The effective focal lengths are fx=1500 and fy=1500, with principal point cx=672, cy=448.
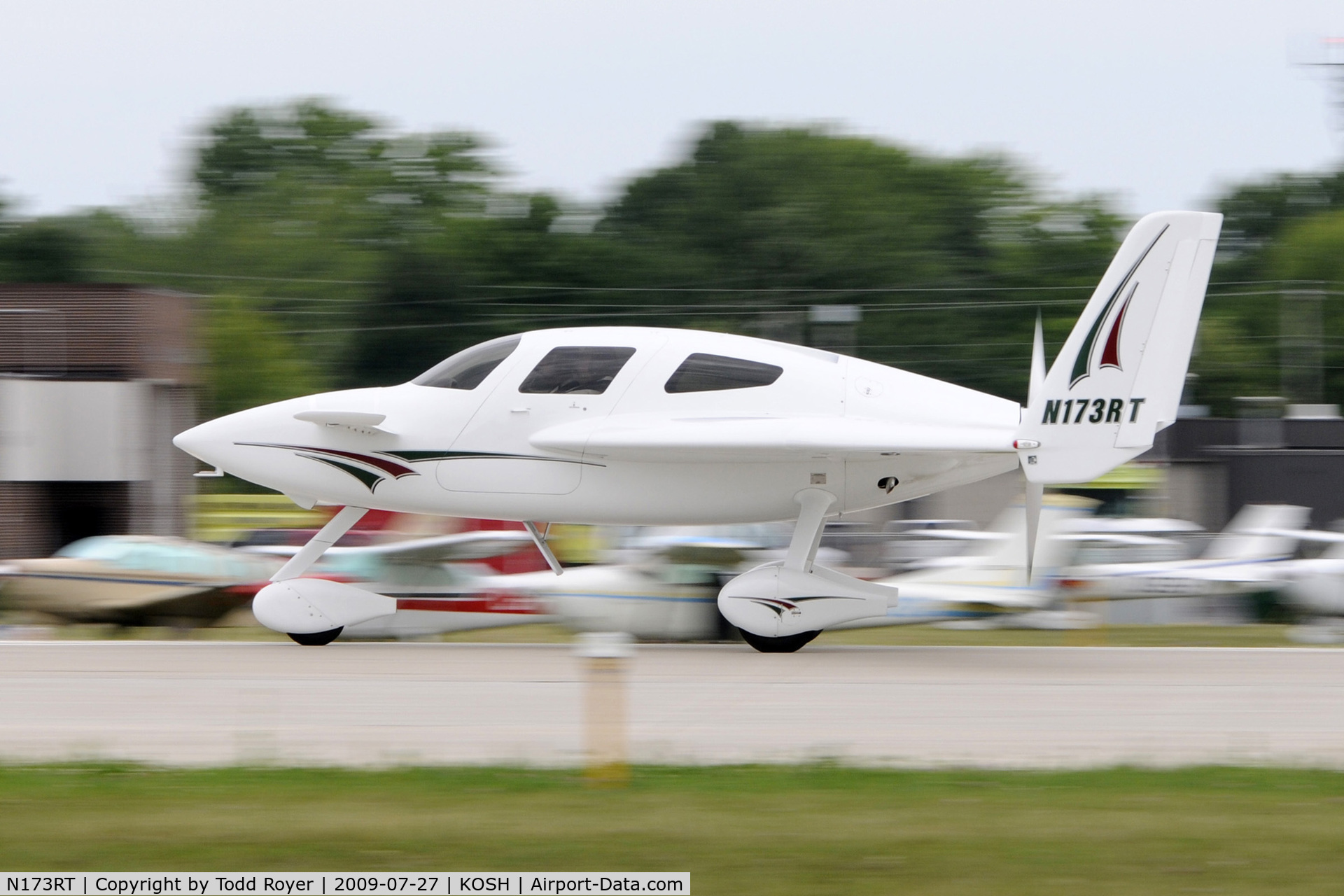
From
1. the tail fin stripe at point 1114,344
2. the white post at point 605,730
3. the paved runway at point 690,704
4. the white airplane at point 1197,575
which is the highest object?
the tail fin stripe at point 1114,344

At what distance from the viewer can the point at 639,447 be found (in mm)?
13031

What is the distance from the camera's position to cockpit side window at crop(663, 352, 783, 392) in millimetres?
13352

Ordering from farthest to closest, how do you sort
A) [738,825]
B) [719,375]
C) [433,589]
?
[433,589] < [719,375] < [738,825]

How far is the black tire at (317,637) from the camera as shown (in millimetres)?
13883

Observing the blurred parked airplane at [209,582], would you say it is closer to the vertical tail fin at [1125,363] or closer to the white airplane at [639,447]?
the white airplane at [639,447]

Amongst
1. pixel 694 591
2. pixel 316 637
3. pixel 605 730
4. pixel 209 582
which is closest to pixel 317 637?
pixel 316 637

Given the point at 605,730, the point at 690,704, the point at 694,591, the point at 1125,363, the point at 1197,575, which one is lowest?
the point at 1197,575

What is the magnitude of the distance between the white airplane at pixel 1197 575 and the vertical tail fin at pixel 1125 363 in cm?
546

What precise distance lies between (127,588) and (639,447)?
20.6 feet

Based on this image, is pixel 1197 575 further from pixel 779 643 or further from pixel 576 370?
pixel 576 370

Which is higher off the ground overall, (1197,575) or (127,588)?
(127,588)

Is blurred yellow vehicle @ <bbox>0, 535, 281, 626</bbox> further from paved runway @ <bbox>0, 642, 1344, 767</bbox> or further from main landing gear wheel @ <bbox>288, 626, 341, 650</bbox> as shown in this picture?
main landing gear wheel @ <bbox>288, 626, 341, 650</bbox>

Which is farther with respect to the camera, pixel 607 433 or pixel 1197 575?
pixel 1197 575

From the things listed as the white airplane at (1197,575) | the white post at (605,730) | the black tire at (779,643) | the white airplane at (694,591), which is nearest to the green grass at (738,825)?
the white post at (605,730)
